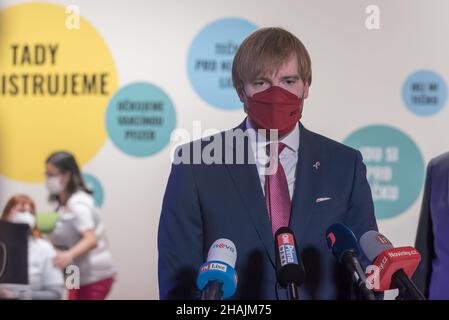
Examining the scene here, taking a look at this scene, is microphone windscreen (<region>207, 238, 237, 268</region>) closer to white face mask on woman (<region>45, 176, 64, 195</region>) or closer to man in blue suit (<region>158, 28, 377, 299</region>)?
man in blue suit (<region>158, 28, 377, 299</region>)

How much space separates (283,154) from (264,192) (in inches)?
8.0

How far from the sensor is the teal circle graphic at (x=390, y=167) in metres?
2.93

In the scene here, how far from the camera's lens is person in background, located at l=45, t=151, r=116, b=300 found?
2871mm

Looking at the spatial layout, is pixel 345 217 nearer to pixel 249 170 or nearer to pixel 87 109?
pixel 249 170

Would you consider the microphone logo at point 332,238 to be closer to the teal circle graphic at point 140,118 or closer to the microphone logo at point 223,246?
the microphone logo at point 223,246

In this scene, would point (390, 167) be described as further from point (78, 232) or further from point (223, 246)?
point (78, 232)

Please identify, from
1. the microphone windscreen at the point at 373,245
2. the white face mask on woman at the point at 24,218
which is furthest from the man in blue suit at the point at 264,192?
the microphone windscreen at the point at 373,245

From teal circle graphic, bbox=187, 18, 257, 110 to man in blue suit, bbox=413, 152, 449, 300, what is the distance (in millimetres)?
1051

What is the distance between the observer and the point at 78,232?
113 inches

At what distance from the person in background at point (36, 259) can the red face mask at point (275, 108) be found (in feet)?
3.83

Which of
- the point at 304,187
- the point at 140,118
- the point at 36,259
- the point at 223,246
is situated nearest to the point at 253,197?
the point at 304,187
